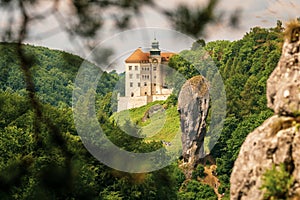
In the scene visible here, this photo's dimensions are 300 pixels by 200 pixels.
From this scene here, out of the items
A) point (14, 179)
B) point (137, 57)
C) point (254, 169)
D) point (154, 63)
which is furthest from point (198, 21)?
point (154, 63)

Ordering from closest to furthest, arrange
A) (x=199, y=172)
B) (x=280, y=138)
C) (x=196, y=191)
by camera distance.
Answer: (x=280, y=138) < (x=196, y=191) < (x=199, y=172)

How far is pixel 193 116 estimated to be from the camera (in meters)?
52.2

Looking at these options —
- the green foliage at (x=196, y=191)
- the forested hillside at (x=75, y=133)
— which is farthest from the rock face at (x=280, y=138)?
the green foliage at (x=196, y=191)

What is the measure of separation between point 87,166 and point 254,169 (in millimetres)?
21761

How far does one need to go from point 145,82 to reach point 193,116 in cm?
1538

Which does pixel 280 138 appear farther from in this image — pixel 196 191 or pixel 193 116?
pixel 193 116

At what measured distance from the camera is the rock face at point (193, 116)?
51.9 meters

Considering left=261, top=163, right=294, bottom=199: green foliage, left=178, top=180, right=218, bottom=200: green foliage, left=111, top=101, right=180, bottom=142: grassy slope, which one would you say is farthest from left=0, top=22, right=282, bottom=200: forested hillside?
left=261, top=163, right=294, bottom=199: green foliage

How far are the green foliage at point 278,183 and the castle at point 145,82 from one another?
50.3m

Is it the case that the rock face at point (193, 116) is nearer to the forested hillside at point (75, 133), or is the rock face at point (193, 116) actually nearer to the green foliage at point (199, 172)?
the green foliage at point (199, 172)

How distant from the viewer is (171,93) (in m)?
69.8

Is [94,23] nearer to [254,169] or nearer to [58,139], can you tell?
[58,139]

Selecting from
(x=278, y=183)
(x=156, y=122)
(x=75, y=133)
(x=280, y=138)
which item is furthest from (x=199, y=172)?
(x=278, y=183)

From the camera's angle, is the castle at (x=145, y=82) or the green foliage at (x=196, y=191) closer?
the green foliage at (x=196, y=191)
